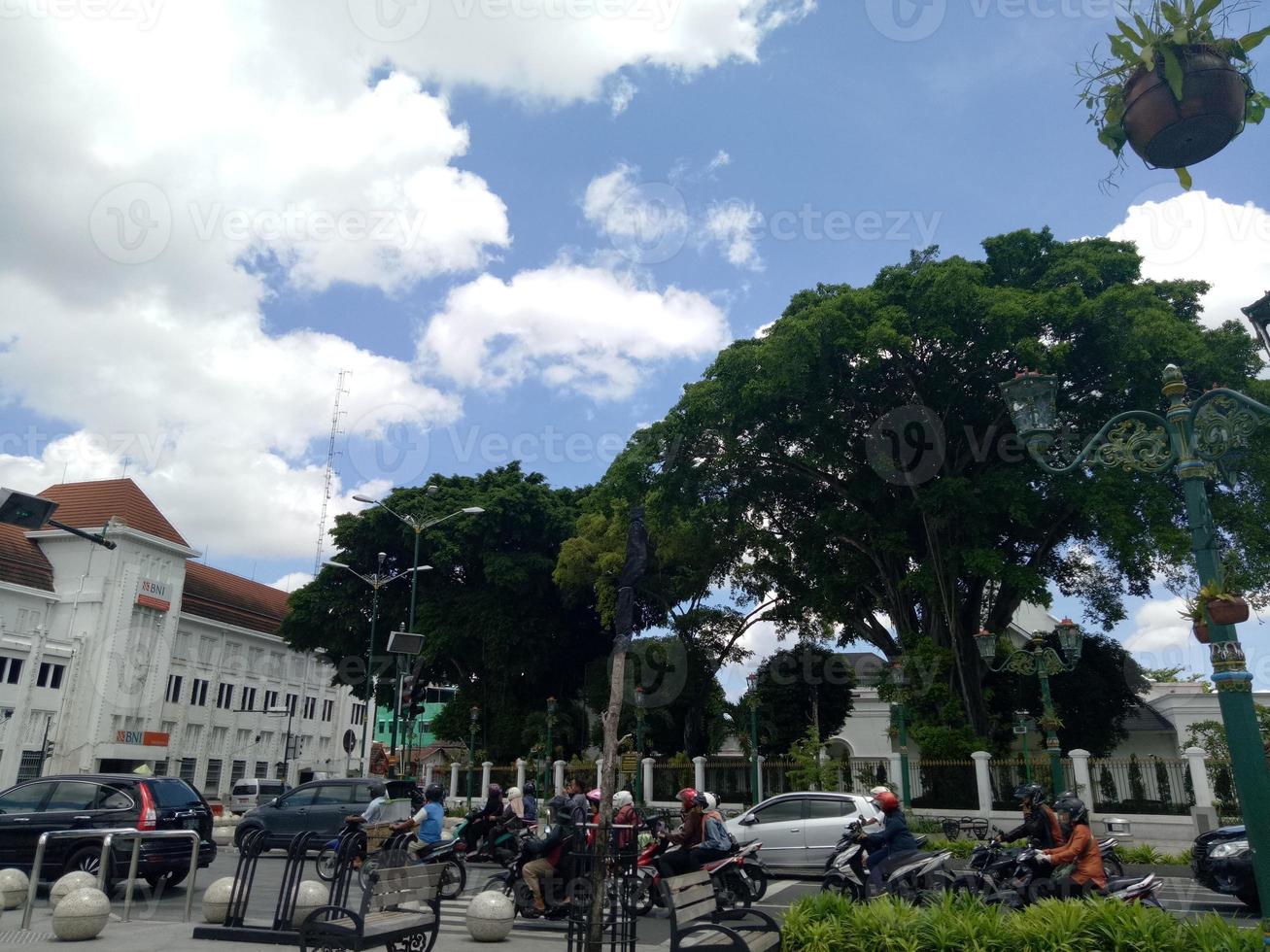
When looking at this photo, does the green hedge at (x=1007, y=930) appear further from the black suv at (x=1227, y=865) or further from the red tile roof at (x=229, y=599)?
the red tile roof at (x=229, y=599)

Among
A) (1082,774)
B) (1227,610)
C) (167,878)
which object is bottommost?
(167,878)

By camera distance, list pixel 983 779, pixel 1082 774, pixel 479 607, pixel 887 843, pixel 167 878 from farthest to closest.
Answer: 1. pixel 479 607
2. pixel 983 779
3. pixel 1082 774
4. pixel 167 878
5. pixel 887 843

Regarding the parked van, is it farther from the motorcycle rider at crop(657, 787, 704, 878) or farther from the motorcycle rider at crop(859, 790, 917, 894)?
the motorcycle rider at crop(859, 790, 917, 894)

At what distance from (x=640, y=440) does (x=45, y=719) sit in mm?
35707

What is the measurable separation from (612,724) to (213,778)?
194 feet

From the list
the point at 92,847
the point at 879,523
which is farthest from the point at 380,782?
the point at 879,523

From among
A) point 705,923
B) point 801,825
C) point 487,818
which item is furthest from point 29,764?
point 705,923

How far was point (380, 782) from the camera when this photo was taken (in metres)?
17.0

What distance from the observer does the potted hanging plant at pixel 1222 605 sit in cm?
692

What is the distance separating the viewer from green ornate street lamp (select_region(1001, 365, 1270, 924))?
20.9 ft

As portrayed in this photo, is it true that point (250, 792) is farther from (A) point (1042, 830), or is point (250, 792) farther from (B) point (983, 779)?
(A) point (1042, 830)

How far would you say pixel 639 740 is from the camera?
3319cm

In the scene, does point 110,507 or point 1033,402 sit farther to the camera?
point 110,507

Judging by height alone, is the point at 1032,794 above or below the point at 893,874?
above
